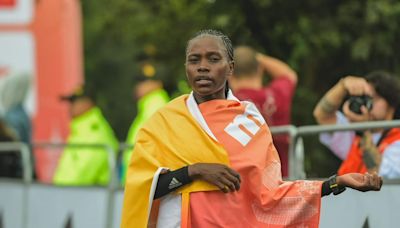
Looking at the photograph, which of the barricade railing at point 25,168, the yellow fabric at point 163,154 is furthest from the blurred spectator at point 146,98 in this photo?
the yellow fabric at point 163,154

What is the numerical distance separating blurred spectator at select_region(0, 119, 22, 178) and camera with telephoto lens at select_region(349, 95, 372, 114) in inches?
190

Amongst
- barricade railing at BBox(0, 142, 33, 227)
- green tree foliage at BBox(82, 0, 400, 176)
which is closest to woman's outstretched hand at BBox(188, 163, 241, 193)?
green tree foliage at BBox(82, 0, 400, 176)

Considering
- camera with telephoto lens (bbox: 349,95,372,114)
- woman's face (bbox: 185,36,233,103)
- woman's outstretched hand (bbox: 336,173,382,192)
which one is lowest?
woman's outstretched hand (bbox: 336,173,382,192)

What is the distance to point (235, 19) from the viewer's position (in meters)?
12.0

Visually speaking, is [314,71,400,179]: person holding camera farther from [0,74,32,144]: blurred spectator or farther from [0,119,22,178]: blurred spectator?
[0,74,32,144]: blurred spectator

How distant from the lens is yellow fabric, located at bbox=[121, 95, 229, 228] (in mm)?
5516

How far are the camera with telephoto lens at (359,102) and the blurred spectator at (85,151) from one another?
3585 mm

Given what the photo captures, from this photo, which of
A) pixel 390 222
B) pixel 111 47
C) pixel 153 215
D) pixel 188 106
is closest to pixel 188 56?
pixel 188 106

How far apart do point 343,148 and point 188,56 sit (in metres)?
2.85

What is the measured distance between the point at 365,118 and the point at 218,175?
272 centimetres

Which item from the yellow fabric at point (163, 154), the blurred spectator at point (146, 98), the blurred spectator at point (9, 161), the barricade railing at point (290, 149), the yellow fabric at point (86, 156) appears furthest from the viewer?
the blurred spectator at point (9, 161)

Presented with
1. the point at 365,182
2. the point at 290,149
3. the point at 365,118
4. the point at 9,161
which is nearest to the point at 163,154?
the point at 365,182

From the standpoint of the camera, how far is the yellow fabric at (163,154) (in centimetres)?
552

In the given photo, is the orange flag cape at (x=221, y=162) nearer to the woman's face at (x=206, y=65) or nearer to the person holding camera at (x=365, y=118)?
the woman's face at (x=206, y=65)
